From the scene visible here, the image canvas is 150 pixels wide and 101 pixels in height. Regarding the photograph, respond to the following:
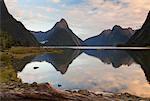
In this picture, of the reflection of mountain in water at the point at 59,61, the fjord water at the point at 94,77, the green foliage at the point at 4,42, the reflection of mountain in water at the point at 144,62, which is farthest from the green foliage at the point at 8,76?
the green foliage at the point at 4,42

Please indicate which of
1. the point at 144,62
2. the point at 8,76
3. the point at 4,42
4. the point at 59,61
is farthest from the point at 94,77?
the point at 4,42

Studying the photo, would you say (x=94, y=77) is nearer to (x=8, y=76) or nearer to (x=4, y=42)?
(x=8, y=76)

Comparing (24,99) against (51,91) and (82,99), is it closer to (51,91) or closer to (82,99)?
(51,91)

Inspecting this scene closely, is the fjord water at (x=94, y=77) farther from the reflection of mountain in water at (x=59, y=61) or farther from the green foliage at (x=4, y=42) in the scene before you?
the green foliage at (x=4, y=42)

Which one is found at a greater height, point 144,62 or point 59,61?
point 59,61

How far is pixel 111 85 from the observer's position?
1656 inches

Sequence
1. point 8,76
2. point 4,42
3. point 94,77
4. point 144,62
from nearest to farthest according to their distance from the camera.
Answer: point 8,76
point 94,77
point 144,62
point 4,42

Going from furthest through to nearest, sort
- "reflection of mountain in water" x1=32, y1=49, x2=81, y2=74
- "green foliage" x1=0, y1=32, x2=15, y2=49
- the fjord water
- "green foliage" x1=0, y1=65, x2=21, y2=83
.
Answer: "green foliage" x1=0, y1=32, x2=15, y2=49
"reflection of mountain in water" x1=32, y1=49, x2=81, y2=74
the fjord water
"green foliage" x1=0, y1=65, x2=21, y2=83

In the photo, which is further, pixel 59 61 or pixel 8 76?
pixel 59 61

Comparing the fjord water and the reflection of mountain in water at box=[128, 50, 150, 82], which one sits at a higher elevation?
the reflection of mountain in water at box=[128, 50, 150, 82]

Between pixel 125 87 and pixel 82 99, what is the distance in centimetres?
2473

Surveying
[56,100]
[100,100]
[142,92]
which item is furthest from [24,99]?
[142,92]

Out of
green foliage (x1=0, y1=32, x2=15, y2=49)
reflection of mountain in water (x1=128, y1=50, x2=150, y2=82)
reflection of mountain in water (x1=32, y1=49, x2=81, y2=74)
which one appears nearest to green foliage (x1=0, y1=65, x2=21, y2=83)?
reflection of mountain in water (x1=32, y1=49, x2=81, y2=74)

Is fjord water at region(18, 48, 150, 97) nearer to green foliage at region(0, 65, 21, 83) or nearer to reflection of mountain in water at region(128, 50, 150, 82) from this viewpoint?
reflection of mountain in water at region(128, 50, 150, 82)
